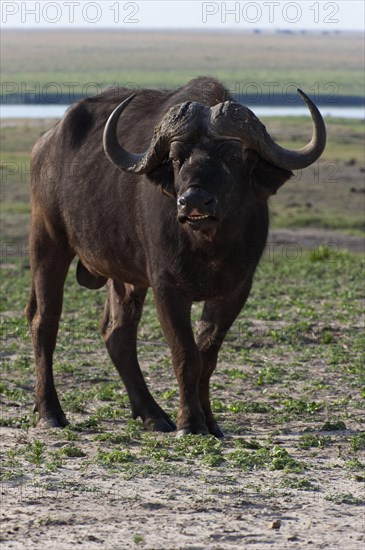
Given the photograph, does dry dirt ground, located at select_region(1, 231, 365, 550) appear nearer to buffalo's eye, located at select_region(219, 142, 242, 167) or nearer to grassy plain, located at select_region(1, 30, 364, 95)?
buffalo's eye, located at select_region(219, 142, 242, 167)

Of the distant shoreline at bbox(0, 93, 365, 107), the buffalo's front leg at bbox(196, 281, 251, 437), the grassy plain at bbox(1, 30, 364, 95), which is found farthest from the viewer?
the grassy plain at bbox(1, 30, 364, 95)

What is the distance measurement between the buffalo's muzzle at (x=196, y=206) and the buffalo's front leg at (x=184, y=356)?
2.75 feet

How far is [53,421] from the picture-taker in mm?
9273

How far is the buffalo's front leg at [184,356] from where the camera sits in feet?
27.7

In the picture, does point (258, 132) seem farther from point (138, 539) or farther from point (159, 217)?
point (138, 539)

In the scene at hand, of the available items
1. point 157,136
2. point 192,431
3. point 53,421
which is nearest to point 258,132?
point 157,136

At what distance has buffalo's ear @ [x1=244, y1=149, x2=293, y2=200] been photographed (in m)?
8.40

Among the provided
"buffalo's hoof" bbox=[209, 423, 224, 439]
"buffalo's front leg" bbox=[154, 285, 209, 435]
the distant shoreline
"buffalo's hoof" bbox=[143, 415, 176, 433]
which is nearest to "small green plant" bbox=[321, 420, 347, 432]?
"buffalo's hoof" bbox=[209, 423, 224, 439]

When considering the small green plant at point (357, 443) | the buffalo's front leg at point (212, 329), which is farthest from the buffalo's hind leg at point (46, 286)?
the small green plant at point (357, 443)

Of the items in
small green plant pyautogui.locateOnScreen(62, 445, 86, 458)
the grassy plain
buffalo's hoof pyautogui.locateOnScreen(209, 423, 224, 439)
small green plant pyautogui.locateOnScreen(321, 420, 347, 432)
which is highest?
small green plant pyautogui.locateOnScreen(62, 445, 86, 458)

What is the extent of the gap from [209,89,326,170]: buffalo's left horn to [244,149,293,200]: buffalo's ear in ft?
0.24

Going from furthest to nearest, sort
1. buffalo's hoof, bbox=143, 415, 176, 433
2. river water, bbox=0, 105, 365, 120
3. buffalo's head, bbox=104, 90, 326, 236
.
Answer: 1. river water, bbox=0, 105, 365, 120
2. buffalo's hoof, bbox=143, 415, 176, 433
3. buffalo's head, bbox=104, 90, 326, 236

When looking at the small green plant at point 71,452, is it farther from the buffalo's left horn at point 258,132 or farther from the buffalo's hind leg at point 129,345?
the buffalo's left horn at point 258,132

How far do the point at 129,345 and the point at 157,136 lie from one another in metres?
2.05
